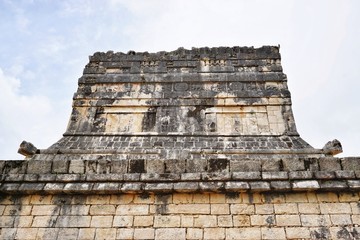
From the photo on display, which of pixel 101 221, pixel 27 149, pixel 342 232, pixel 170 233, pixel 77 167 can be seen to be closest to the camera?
pixel 342 232

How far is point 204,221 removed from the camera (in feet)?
11.8

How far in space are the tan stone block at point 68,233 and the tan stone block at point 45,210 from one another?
9.5 inches

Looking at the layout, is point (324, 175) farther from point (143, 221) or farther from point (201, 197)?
point (143, 221)

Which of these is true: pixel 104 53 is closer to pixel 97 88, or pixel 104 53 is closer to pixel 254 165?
pixel 97 88

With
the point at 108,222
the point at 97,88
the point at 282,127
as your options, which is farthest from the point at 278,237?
the point at 97,88

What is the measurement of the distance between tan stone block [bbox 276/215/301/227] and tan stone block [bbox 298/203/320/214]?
→ 117 millimetres

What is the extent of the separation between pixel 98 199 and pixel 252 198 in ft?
6.24

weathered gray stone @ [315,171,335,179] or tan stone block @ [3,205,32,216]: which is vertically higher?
weathered gray stone @ [315,171,335,179]

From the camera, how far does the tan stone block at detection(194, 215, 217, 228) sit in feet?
11.8

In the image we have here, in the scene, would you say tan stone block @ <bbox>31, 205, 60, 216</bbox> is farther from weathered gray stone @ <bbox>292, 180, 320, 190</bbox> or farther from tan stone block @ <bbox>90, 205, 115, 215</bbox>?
weathered gray stone @ <bbox>292, 180, 320, 190</bbox>

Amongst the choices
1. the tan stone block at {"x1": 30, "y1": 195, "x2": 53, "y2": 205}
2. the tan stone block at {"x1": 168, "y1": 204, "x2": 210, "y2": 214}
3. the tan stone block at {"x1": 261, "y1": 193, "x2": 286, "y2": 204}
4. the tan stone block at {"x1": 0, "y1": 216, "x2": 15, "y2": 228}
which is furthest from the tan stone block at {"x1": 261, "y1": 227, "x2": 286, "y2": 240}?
the tan stone block at {"x1": 0, "y1": 216, "x2": 15, "y2": 228}

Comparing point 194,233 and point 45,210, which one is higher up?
point 45,210

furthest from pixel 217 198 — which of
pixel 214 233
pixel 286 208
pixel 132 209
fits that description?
pixel 132 209

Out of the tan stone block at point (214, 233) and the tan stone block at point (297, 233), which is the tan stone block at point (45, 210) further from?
the tan stone block at point (297, 233)
